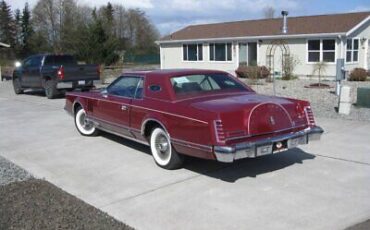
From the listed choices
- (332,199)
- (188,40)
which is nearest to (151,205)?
(332,199)

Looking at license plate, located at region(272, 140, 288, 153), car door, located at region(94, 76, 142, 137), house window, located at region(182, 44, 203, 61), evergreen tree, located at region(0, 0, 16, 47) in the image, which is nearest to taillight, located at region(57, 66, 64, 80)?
car door, located at region(94, 76, 142, 137)

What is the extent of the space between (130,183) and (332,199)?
256 centimetres

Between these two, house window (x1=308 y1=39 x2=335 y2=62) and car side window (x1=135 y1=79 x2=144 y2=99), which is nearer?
car side window (x1=135 y1=79 x2=144 y2=99)

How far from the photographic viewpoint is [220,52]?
103 ft

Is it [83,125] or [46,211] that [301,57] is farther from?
[46,211]

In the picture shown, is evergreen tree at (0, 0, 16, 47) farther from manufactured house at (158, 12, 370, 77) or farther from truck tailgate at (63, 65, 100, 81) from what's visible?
truck tailgate at (63, 65, 100, 81)

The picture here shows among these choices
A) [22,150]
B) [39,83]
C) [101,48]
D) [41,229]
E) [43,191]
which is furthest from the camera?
[101,48]

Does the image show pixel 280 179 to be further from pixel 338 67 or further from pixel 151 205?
pixel 338 67

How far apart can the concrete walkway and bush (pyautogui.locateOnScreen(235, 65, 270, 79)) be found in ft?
45.1

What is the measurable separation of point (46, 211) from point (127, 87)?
317cm

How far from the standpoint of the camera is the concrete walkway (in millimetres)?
4848

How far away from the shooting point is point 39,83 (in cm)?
1797

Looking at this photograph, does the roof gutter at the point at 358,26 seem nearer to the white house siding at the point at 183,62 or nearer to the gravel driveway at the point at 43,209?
the white house siding at the point at 183,62

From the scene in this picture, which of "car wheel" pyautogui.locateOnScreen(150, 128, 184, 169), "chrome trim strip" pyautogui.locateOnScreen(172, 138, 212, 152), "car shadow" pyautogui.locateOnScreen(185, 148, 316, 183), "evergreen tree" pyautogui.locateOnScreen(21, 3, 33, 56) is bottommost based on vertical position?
"car shadow" pyautogui.locateOnScreen(185, 148, 316, 183)
